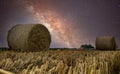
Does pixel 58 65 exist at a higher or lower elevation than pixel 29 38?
lower

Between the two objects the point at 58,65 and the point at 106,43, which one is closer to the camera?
the point at 58,65

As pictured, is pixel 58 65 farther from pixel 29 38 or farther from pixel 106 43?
pixel 106 43

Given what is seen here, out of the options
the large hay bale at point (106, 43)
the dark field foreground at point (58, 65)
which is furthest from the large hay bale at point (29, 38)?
the large hay bale at point (106, 43)

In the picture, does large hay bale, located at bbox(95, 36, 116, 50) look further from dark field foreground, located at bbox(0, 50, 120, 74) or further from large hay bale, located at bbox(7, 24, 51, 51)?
dark field foreground, located at bbox(0, 50, 120, 74)

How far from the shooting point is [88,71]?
1.88m

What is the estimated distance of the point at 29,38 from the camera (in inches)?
214

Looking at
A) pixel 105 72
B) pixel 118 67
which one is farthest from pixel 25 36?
pixel 105 72

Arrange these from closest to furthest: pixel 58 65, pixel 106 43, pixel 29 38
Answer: pixel 58 65
pixel 29 38
pixel 106 43

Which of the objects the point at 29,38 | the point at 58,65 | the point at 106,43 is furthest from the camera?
the point at 106,43

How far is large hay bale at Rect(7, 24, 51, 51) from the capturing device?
17.7ft

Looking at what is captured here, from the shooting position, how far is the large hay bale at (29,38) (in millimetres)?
5398

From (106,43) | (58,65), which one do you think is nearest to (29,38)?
(58,65)

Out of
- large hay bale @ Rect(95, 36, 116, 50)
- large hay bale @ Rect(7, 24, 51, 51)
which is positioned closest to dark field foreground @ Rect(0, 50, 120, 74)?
large hay bale @ Rect(7, 24, 51, 51)

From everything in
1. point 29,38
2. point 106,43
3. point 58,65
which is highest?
point 106,43
